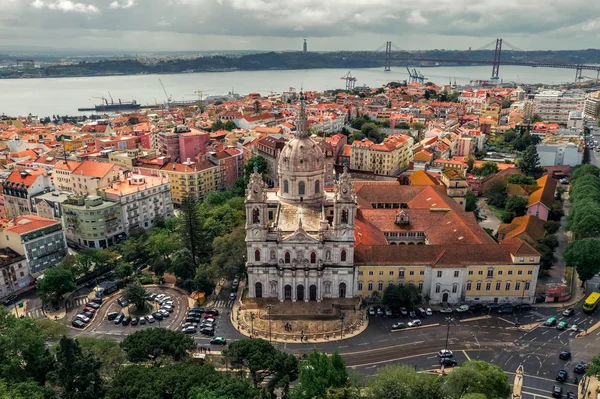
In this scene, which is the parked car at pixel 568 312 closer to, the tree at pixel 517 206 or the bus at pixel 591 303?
the bus at pixel 591 303

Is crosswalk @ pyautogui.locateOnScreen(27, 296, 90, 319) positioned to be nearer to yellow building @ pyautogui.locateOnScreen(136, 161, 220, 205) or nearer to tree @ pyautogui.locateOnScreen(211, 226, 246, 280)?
tree @ pyautogui.locateOnScreen(211, 226, 246, 280)

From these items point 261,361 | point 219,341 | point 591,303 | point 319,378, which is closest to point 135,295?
point 219,341

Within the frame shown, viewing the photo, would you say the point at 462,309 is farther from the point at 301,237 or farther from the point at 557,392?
A: the point at 301,237

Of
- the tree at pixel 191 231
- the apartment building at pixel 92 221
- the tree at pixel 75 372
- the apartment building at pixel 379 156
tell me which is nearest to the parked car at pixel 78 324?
the tree at pixel 191 231

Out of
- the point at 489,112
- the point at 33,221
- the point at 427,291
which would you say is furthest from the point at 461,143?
the point at 33,221

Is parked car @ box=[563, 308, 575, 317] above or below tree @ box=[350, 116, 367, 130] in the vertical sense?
below

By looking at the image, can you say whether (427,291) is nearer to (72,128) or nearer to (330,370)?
(330,370)

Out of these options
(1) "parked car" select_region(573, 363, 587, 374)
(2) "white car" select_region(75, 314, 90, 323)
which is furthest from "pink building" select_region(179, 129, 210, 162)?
(1) "parked car" select_region(573, 363, 587, 374)
